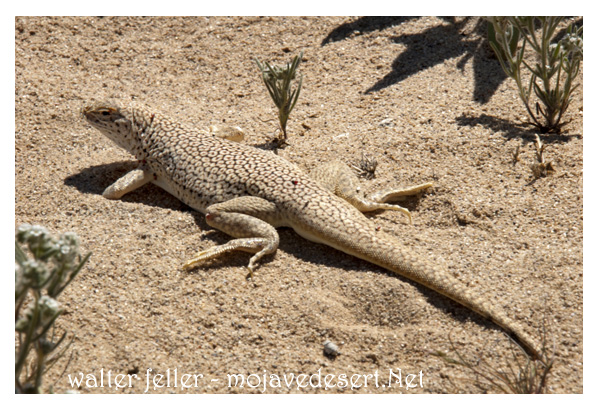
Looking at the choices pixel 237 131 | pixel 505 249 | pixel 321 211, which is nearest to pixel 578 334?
pixel 505 249

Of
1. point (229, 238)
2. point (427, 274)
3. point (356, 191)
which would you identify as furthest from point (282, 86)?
point (427, 274)

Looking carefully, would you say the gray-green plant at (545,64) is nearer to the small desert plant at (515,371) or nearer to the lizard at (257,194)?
the lizard at (257,194)

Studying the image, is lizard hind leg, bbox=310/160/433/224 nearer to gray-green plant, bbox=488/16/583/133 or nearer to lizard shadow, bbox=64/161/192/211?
lizard shadow, bbox=64/161/192/211

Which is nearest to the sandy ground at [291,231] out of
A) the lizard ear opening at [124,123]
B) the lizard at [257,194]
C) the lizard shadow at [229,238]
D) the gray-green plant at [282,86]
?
the lizard shadow at [229,238]

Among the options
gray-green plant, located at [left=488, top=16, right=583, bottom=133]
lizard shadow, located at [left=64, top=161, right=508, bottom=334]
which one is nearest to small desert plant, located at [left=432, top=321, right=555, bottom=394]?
lizard shadow, located at [left=64, top=161, right=508, bottom=334]

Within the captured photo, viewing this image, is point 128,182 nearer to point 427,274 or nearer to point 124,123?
Result: point 124,123

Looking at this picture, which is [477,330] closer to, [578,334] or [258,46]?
[578,334]

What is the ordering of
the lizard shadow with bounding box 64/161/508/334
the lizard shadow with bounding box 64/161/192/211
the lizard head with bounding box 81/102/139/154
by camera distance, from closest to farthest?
the lizard shadow with bounding box 64/161/508/334
the lizard shadow with bounding box 64/161/192/211
the lizard head with bounding box 81/102/139/154
